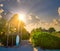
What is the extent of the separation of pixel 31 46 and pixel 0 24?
1903mm

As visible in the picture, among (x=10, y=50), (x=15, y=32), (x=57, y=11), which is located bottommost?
(x=10, y=50)

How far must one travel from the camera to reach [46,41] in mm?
8805

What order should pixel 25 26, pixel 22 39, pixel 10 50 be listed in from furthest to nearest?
pixel 22 39, pixel 25 26, pixel 10 50

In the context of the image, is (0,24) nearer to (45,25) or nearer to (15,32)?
(15,32)

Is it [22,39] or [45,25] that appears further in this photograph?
[22,39]

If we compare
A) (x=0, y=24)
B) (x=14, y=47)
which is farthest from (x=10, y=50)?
(x=0, y=24)

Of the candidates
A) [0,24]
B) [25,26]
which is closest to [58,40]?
[25,26]

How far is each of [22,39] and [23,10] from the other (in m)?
1.57

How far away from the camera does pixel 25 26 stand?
30.3 feet

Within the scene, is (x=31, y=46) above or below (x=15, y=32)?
below

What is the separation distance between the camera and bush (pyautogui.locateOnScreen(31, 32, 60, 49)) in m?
8.77

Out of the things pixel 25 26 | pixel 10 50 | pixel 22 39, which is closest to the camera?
pixel 10 50

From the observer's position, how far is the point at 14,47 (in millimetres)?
9086

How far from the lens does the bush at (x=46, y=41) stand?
8766mm
